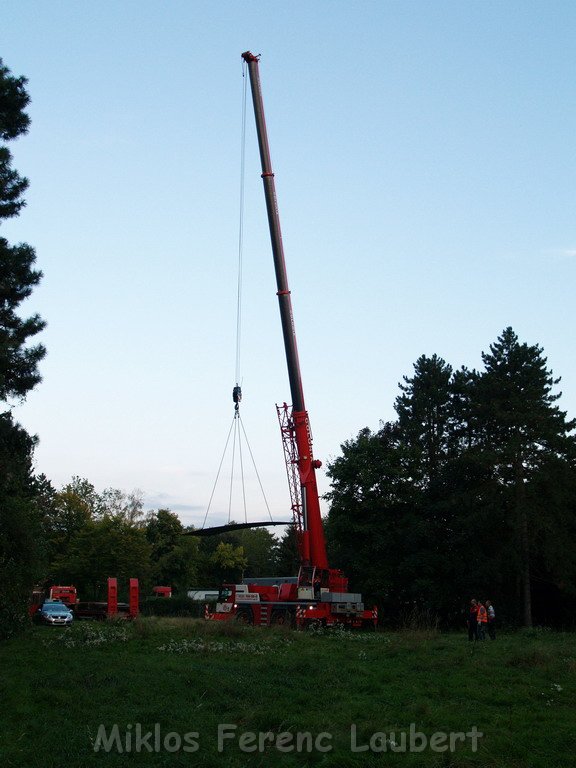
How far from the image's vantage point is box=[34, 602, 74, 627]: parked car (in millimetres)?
→ 40094

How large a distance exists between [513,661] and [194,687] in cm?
730

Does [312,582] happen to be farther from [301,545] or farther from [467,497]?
[467,497]

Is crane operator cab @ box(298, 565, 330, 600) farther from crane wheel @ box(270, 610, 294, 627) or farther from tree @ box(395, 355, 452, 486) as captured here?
tree @ box(395, 355, 452, 486)

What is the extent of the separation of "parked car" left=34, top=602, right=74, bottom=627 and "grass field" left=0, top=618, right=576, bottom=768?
826 inches

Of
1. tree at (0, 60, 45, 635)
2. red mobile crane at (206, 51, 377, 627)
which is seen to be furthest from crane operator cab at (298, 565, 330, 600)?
tree at (0, 60, 45, 635)

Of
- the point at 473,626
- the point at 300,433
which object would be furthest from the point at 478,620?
the point at 300,433

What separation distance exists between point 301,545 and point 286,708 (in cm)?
1883

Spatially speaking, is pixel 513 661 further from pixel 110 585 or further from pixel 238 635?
pixel 110 585

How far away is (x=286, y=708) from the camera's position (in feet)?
42.0

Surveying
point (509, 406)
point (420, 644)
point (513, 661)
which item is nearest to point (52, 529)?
point (509, 406)

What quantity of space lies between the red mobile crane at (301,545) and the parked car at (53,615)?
12.1 metres

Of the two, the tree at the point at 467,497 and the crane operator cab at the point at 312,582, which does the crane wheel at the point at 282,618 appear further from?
the tree at the point at 467,497

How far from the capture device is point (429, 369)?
173 feet

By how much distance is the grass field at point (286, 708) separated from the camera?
10.4 metres
